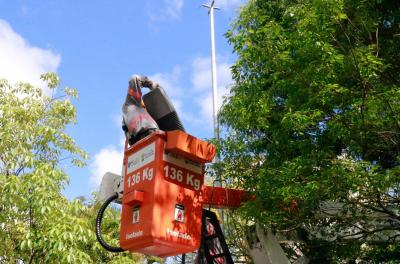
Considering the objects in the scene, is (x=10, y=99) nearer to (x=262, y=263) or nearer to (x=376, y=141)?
(x=262, y=263)

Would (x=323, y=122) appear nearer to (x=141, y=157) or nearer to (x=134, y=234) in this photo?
(x=141, y=157)

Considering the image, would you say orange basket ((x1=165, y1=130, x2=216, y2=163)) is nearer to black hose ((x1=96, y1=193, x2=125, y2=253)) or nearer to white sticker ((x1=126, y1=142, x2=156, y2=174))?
white sticker ((x1=126, y1=142, x2=156, y2=174))

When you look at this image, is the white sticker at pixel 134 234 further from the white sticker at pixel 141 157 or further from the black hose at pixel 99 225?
the white sticker at pixel 141 157

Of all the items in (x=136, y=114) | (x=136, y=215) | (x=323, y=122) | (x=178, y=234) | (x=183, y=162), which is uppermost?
(x=323, y=122)

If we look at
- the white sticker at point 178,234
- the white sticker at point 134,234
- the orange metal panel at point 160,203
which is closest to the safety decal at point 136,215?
the orange metal panel at point 160,203

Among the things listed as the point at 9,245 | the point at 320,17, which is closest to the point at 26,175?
the point at 9,245

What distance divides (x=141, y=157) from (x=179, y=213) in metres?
0.90

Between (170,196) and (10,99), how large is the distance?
5.59 m

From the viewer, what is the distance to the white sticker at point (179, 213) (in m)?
5.89

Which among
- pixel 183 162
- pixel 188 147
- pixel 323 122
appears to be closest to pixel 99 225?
pixel 183 162

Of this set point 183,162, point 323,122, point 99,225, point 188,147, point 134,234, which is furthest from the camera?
point 323,122

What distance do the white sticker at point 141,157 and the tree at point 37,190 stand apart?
2.09 m

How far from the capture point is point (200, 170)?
648cm

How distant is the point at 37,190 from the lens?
26.3 feet
